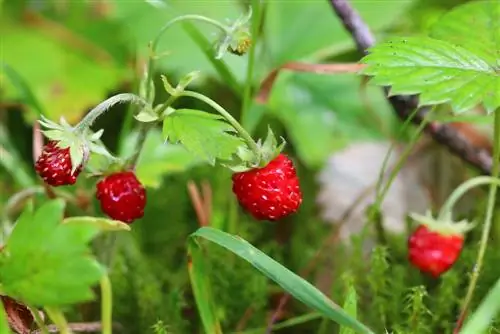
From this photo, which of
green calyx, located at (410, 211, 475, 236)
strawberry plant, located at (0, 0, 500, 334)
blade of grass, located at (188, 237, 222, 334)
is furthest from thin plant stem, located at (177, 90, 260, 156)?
green calyx, located at (410, 211, 475, 236)

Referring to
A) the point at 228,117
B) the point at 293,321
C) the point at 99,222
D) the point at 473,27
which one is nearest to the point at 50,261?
the point at 99,222

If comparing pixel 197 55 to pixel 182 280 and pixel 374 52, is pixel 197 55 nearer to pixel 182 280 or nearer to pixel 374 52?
pixel 182 280

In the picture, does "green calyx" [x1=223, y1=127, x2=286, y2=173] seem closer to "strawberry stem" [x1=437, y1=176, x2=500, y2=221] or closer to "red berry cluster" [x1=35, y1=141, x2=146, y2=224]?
"red berry cluster" [x1=35, y1=141, x2=146, y2=224]

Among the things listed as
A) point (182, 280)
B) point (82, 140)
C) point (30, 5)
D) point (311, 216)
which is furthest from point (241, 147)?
point (30, 5)

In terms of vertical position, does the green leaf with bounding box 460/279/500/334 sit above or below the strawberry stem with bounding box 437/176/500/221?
above

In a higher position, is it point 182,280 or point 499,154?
point 499,154

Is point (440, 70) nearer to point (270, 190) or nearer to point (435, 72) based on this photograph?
point (435, 72)

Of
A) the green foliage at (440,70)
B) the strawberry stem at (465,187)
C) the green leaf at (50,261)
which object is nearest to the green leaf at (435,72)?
the green foliage at (440,70)
